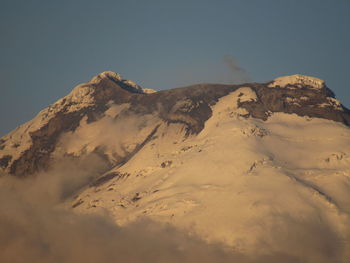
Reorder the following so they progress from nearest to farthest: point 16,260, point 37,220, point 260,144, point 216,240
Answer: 1. point 216,240
2. point 16,260
3. point 37,220
4. point 260,144

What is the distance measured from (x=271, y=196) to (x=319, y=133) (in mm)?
50243

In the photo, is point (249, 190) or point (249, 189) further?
point (249, 189)

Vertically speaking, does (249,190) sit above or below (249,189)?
below

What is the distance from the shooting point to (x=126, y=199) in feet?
568

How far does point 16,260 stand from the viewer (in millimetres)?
152375

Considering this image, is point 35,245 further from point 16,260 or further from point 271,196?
point 271,196

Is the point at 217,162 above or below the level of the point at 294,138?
below

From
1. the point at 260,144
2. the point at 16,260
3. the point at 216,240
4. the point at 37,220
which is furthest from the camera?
the point at 260,144

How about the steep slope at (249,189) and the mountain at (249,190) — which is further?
the steep slope at (249,189)


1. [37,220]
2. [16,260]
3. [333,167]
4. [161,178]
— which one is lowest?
[16,260]

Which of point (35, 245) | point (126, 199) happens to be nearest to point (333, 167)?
→ point (126, 199)

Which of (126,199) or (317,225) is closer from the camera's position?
(317,225)

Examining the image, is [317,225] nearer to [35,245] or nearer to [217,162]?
[217,162]

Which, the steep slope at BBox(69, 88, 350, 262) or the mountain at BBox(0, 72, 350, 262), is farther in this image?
the steep slope at BBox(69, 88, 350, 262)
